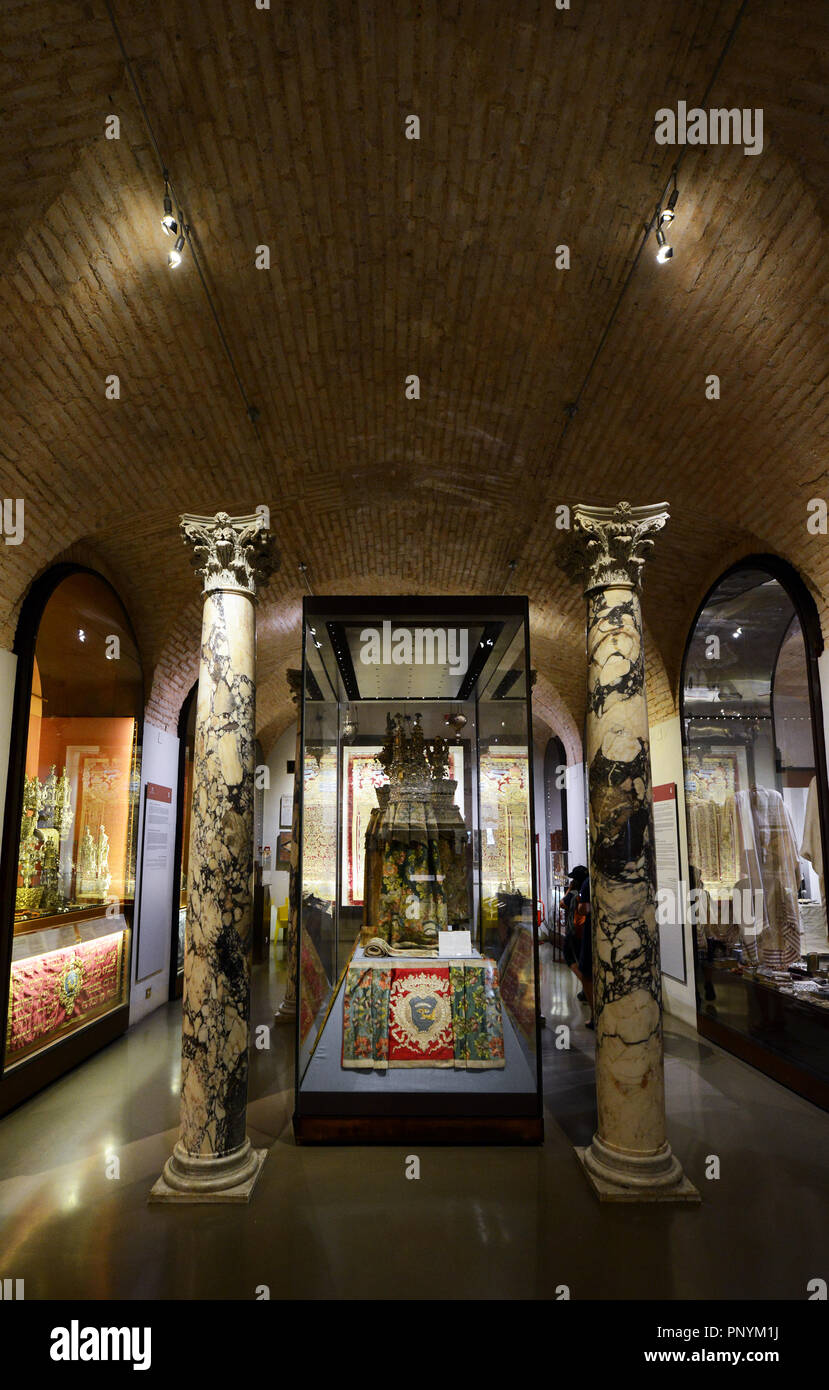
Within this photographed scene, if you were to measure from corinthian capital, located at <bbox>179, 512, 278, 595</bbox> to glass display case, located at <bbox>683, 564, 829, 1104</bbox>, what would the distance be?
456 centimetres

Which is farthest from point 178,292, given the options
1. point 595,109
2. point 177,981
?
point 177,981

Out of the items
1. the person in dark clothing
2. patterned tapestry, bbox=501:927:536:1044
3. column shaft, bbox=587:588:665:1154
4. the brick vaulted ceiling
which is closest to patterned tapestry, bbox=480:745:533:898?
patterned tapestry, bbox=501:927:536:1044

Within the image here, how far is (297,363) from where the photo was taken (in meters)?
5.88

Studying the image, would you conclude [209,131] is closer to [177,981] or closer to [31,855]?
[31,855]

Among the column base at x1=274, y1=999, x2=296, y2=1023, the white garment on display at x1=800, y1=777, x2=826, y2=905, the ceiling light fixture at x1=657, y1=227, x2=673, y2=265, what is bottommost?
the column base at x1=274, y1=999, x2=296, y2=1023

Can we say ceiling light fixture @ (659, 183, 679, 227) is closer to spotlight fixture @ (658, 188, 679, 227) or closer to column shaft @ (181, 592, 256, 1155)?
Answer: spotlight fixture @ (658, 188, 679, 227)

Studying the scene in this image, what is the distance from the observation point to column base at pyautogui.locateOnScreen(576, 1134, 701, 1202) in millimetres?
4090

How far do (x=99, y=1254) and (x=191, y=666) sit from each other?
22.3 ft

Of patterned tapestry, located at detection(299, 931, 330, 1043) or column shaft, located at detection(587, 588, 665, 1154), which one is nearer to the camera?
column shaft, located at detection(587, 588, 665, 1154)

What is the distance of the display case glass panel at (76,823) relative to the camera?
6.06 metres

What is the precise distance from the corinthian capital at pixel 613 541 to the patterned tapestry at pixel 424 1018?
2.93 m

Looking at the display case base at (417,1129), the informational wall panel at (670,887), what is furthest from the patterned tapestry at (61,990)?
the informational wall panel at (670,887)

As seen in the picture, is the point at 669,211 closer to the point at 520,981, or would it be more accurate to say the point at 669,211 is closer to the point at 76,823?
the point at 520,981

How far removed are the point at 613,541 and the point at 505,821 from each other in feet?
9.28
